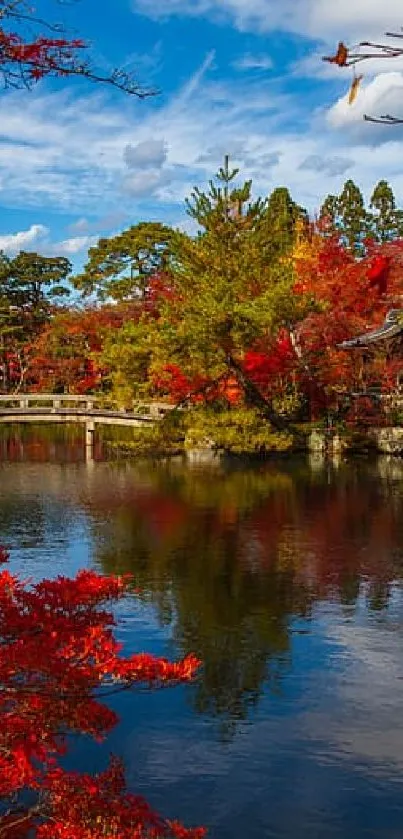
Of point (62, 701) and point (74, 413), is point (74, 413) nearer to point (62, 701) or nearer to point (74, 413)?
point (74, 413)

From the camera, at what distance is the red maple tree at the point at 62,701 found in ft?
16.5

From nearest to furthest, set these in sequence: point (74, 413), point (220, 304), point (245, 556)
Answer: point (245, 556), point (220, 304), point (74, 413)

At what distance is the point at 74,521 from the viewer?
17.1 m

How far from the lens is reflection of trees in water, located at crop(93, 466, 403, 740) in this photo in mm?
9742

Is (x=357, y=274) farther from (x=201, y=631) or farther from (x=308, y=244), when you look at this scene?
(x=201, y=631)

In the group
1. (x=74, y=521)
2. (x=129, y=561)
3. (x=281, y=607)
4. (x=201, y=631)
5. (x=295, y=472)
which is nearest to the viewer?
(x=201, y=631)

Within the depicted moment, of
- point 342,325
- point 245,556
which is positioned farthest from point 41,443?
point 245,556

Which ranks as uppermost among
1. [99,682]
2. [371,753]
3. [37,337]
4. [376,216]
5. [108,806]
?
[376,216]

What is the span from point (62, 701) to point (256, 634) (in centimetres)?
530

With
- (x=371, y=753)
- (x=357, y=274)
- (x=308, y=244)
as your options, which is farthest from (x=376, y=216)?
Answer: (x=371, y=753)

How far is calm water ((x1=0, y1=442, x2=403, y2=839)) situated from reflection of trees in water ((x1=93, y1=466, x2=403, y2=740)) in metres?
0.03

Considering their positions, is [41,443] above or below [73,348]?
below

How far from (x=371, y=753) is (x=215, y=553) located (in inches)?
281

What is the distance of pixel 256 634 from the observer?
33.8 ft
